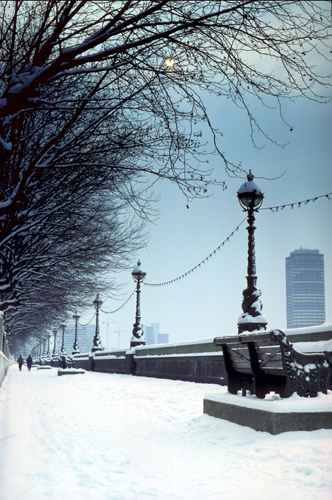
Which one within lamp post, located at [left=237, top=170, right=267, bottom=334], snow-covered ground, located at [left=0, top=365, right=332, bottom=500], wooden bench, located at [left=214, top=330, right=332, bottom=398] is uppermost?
lamp post, located at [left=237, top=170, right=267, bottom=334]

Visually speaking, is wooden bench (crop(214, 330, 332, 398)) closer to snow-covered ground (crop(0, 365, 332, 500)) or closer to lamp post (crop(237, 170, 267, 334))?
snow-covered ground (crop(0, 365, 332, 500))

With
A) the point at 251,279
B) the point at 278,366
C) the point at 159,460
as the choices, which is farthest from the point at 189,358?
the point at 159,460

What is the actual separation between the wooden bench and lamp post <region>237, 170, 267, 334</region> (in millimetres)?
4125

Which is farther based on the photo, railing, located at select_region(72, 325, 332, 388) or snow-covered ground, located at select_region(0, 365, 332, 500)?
railing, located at select_region(72, 325, 332, 388)

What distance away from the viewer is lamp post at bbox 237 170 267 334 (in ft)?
36.9

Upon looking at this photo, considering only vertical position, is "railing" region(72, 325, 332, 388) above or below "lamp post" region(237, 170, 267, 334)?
below

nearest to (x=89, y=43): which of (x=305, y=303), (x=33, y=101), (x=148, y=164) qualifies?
(x=33, y=101)

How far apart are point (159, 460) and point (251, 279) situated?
7.00m

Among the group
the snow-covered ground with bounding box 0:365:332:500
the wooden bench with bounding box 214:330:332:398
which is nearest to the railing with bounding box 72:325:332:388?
the wooden bench with bounding box 214:330:332:398

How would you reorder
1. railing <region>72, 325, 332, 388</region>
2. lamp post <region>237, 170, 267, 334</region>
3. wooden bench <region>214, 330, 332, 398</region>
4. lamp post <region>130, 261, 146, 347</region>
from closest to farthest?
1. wooden bench <region>214, 330, 332, 398</region>
2. railing <region>72, 325, 332, 388</region>
3. lamp post <region>237, 170, 267, 334</region>
4. lamp post <region>130, 261, 146, 347</region>

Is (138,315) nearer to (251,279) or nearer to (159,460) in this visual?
(251,279)

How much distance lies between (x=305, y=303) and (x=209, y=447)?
74.5 metres

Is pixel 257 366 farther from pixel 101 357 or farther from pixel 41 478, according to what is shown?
pixel 101 357

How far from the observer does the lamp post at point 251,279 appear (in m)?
11.3
